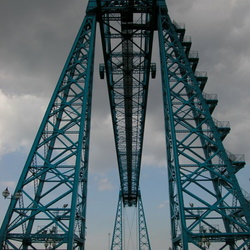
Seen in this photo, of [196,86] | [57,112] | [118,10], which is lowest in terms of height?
[57,112]

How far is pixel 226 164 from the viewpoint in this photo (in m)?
16.1

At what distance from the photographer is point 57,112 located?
60.5 feet

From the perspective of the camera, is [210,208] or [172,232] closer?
[210,208]

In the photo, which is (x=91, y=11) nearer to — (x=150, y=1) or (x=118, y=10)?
(x=118, y=10)

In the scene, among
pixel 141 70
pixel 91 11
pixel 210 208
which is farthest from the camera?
pixel 141 70

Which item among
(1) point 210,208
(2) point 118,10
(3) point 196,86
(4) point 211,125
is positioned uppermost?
(2) point 118,10

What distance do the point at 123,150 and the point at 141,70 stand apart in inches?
811

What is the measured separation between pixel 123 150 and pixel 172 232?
25275mm

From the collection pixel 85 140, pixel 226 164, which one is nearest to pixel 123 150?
pixel 85 140

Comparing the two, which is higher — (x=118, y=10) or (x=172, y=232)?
(x=118, y=10)

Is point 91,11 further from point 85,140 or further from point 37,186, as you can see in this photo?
point 37,186

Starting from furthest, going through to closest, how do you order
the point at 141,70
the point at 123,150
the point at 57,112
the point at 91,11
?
the point at 123,150 < the point at 141,70 < the point at 91,11 < the point at 57,112

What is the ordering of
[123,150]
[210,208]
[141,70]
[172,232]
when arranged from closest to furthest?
[210,208], [172,232], [141,70], [123,150]

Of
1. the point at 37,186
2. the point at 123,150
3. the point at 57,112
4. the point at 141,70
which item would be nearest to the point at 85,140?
the point at 57,112
